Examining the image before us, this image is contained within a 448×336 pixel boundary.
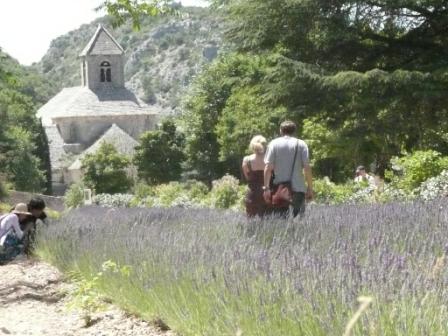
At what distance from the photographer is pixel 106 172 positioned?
204ft

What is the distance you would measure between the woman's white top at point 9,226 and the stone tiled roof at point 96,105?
85.2 metres

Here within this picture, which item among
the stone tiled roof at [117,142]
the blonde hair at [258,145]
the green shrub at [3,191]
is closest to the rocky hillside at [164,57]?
the stone tiled roof at [117,142]

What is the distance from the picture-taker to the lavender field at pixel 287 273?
329 cm

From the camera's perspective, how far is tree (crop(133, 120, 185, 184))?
62.0 meters

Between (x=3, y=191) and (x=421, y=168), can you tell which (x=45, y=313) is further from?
(x=3, y=191)

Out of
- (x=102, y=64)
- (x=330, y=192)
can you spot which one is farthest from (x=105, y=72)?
(x=330, y=192)

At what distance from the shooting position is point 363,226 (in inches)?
256

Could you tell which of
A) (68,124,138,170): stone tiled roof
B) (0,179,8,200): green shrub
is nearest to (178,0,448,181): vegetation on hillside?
(0,179,8,200): green shrub

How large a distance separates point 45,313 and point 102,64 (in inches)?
3992

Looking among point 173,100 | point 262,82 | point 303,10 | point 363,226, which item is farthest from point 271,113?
point 173,100

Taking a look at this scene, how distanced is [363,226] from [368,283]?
302 cm

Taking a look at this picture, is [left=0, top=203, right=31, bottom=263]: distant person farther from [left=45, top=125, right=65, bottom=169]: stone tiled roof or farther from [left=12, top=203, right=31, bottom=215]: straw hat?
[left=45, top=125, right=65, bottom=169]: stone tiled roof

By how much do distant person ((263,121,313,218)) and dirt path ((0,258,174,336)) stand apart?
221cm

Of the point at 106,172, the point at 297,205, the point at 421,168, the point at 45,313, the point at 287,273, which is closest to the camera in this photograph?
the point at 287,273
